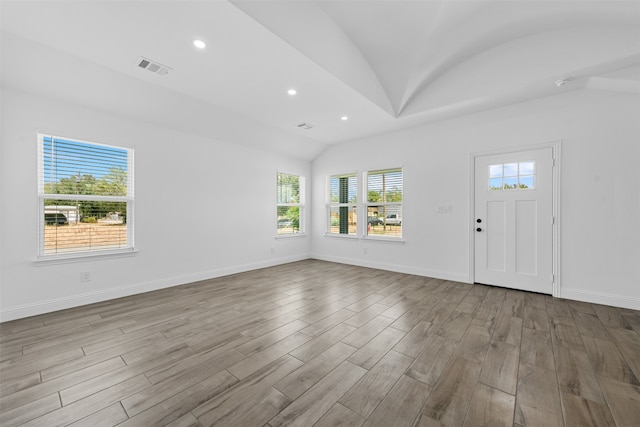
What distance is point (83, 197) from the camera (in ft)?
11.1

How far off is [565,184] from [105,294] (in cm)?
631

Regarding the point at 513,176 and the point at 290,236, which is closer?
the point at 513,176

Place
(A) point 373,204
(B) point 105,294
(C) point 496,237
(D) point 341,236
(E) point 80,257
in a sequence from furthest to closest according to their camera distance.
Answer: (D) point 341,236, (A) point 373,204, (C) point 496,237, (B) point 105,294, (E) point 80,257

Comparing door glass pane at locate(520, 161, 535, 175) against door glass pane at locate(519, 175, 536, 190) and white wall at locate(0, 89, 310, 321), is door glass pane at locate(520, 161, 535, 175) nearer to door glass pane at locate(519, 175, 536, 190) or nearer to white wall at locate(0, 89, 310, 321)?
door glass pane at locate(519, 175, 536, 190)

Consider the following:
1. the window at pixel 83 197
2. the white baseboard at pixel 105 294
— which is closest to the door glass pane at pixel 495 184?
the white baseboard at pixel 105 294

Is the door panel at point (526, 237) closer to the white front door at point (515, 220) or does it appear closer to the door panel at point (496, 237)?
the white front door at point (515, 220)

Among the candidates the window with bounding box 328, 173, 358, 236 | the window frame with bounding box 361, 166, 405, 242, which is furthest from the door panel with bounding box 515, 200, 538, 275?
the window with bounding box 328, 173, 358, 236

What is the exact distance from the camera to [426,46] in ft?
10.6

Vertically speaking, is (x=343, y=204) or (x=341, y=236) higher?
(x=343, y=204)

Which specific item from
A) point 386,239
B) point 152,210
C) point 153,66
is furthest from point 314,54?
point 386,239

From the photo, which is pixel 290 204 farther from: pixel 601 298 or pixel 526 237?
pixel 601 298

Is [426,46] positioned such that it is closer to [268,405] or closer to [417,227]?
[417,227]

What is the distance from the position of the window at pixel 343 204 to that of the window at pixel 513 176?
2.58 metres

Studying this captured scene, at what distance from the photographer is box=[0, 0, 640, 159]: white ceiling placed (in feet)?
7.26
